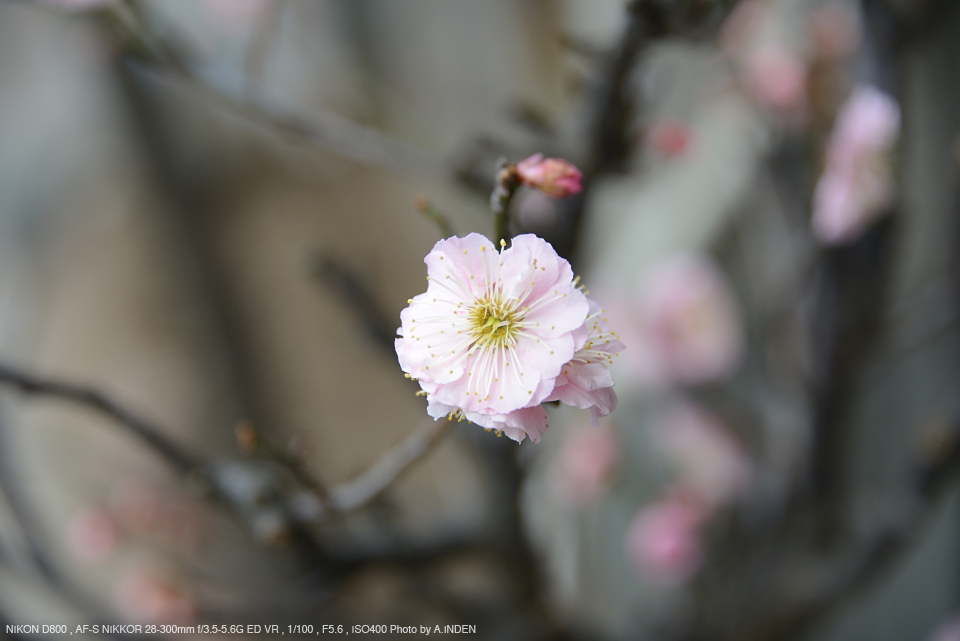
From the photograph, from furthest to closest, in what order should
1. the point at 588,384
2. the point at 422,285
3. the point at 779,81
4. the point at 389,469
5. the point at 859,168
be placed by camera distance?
the point at 422,285 → the point at 779,81 → the point at 859,168 → the point at 389,469 → the point at 588,384

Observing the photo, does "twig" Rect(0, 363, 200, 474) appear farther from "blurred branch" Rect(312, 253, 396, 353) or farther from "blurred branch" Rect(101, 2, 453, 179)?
"blurred branch" Rect(101, 2, 453, 179)

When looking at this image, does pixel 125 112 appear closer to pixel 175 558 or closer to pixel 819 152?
pixel 175 558

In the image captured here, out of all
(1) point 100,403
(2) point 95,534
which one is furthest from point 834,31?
(2) point 95,534

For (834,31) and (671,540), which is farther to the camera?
(671,540)

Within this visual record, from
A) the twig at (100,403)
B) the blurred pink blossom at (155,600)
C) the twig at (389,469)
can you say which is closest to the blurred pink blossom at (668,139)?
the twig at (389,469)

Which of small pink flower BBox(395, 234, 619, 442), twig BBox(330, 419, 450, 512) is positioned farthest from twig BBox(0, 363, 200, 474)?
small pink flower BBox(395, 234, 619, 442)

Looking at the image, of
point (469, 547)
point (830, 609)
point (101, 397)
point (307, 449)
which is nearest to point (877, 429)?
point (830, 609)

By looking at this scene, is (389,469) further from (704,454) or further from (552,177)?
(704,454)
